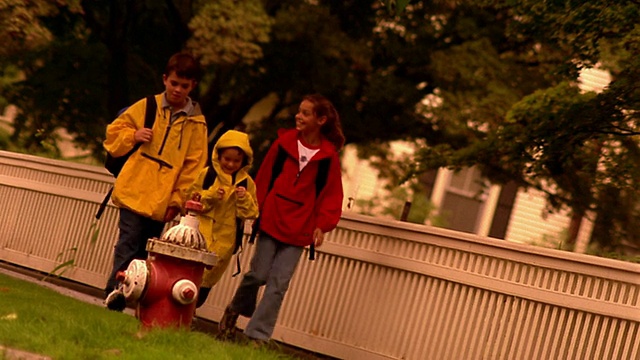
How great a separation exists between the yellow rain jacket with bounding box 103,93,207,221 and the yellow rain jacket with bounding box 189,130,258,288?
0.22 metres

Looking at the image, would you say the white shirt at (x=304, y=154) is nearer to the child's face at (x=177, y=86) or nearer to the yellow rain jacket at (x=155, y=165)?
the yellow rain jacket at (x=155, y=165)

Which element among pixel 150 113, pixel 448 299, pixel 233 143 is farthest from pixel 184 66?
pixel 448 299

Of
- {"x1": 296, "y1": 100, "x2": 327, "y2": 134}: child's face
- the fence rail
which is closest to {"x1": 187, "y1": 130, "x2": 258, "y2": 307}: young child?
{"x1": 296, "y1": 100, "x2": 327, "y2": 134}: child's face

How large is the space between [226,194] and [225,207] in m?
0.12

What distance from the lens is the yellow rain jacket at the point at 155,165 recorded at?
830cm

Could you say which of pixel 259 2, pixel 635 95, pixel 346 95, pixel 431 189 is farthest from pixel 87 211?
pixel 431 189

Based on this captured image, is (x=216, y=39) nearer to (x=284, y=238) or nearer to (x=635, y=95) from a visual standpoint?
(x=635, y=95)

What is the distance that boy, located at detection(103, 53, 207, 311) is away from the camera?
821 centimetres

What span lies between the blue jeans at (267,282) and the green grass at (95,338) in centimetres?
77

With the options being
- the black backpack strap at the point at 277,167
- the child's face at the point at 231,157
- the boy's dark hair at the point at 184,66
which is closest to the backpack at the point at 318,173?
the black backpack strap at the point at 277,167

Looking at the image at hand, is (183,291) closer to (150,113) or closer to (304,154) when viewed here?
(150,113)

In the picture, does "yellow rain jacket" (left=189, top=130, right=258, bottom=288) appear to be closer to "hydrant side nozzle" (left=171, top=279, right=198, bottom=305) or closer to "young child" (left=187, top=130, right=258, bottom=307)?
"young child" (left=187, top=130, right=258, bottom=307)

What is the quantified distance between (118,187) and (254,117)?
22766 millimetres

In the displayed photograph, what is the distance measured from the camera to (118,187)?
27.3 ft
